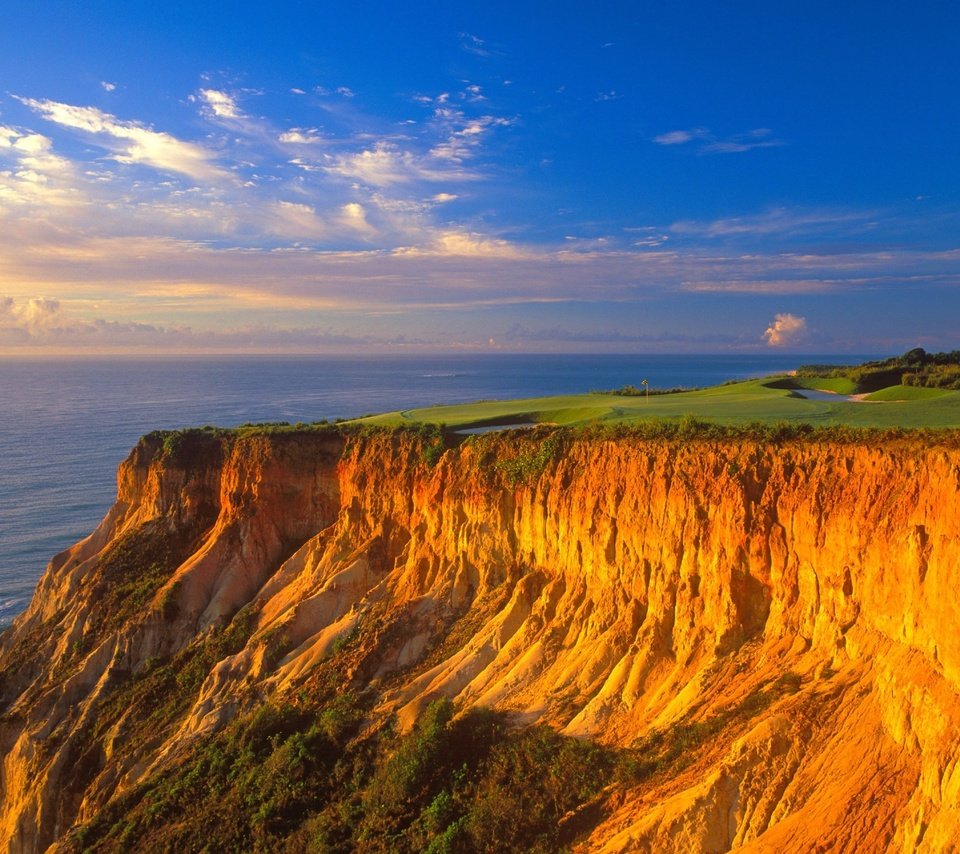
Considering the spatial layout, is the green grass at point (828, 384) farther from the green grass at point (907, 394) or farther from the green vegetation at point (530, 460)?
the green vegetation at point (530, 460)

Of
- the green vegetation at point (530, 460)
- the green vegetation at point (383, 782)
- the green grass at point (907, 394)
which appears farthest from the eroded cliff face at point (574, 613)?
the green grass at point (907, 394)

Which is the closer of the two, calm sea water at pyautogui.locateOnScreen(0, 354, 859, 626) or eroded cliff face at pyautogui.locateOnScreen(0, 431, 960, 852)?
eroded cliff face at pyautogui.locateOnScreen(0, 431, 960, 852)

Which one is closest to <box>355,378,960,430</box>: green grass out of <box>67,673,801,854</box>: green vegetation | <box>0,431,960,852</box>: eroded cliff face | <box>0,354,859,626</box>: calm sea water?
<box>0,431,960,852</box>: eroded cliff face

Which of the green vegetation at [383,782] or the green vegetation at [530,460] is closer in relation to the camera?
the green vegetation at [383,782]

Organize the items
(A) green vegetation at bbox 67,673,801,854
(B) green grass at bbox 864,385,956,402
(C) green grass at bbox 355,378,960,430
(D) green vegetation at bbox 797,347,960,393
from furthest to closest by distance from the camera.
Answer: (D) green vegetation at bbox 797,347,960,393 → (B) green grass at bbox 864,385,956,402 → (C) green grass at bbox 355,378,960,430 → (A) green vegetation at bbox 67,673,801,854

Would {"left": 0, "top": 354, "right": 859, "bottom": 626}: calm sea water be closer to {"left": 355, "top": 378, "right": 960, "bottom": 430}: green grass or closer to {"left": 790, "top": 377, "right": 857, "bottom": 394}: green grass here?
{"left": 355, "top": 378, "right": 960, "bottom": 430}: green grass

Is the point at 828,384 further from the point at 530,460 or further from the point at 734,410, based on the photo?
the point at 530,460

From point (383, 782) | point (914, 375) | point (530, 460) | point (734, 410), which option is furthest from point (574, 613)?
point (914, 375)
